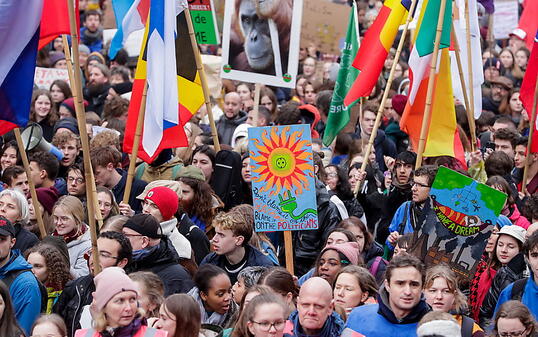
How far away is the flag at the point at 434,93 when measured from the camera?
11.2 metres

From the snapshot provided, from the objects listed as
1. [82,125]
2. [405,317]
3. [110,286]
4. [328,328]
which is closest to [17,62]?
[82,125]

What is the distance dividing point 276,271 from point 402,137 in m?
6.11

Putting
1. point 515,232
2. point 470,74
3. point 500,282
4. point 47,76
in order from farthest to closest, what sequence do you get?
point 47,76 → point 470,74 → point 515,232 → point 500,282

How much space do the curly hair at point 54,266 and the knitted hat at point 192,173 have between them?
1918 mm

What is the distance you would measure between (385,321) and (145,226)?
2.32m

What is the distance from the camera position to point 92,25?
1972 cm

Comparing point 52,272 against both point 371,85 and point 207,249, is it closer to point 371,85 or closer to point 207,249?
point 207,249

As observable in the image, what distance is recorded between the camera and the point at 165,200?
31.0 ft

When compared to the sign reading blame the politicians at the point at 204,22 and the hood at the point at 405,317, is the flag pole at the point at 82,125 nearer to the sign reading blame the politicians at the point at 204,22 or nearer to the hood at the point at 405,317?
the hood at the point at 405,317

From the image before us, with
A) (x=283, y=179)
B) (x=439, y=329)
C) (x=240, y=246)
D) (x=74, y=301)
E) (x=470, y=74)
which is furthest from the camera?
(x=470, y=74)

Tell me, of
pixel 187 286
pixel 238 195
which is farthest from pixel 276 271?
pixel 238 195

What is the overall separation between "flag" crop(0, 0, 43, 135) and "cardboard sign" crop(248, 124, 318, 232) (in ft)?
5.61

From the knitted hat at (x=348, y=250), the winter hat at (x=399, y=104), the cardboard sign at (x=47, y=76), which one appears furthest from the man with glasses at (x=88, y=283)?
the cardboard sign at (x=47, y=76)

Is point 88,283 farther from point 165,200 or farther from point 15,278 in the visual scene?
point 165,200
